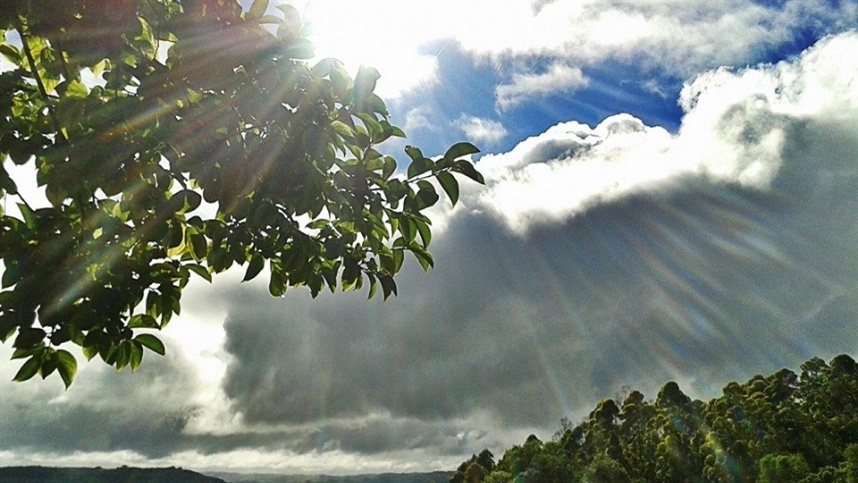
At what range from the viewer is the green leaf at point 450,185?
289cm

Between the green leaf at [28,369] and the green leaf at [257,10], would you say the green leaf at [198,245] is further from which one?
the green leaf at [257,10]

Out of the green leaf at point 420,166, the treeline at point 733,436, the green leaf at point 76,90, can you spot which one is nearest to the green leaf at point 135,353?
the green leaf at point 76,90

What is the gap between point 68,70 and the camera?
3320 mm

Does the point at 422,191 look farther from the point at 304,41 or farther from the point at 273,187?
the point at 304,41

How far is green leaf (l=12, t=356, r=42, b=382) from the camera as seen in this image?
3025 millimetres

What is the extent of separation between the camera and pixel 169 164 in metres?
3.23

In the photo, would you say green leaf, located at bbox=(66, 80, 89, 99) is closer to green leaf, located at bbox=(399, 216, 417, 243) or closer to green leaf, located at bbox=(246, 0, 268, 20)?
green leaf, located at bbox=(246, 0, 268, 20)

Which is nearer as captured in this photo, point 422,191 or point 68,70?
point 422,191

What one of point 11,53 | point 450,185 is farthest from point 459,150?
point 11,53

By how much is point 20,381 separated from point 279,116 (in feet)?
6.13

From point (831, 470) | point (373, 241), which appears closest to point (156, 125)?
point (373, 241)

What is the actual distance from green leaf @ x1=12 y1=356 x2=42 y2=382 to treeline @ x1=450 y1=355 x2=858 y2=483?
172 ft

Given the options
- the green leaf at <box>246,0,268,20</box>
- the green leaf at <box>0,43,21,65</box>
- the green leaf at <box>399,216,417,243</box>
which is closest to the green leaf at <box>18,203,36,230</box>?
the green leaf at <box>0,43,21,65</box>

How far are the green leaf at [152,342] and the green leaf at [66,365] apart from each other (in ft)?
1.14
